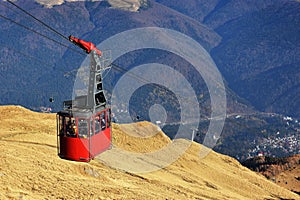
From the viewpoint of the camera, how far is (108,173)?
172 ft

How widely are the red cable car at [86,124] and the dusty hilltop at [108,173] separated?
13.8 ft

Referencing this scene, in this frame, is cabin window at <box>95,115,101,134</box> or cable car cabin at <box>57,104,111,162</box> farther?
cabin window at <box>95,115,101,134</box>

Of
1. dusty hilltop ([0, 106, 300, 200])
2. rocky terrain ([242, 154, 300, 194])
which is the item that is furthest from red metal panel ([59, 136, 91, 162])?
rocky terrain ([242, 154, 300, 194])

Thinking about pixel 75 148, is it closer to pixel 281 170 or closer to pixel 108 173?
pixel 108 173

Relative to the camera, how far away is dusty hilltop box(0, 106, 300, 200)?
42.3 metres

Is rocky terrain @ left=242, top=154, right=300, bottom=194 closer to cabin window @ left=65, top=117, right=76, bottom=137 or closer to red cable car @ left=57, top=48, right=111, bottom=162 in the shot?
red cable car @ left=57, top=48, right=111, bottom=162

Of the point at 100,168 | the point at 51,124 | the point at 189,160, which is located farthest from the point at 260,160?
the point at 100,168

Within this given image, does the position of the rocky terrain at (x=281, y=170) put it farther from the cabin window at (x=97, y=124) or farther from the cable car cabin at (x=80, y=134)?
the cable car cabin at (x=80, y=134)

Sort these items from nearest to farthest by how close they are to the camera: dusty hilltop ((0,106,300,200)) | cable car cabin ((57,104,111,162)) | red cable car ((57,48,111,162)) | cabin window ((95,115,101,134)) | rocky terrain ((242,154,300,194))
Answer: cable car cabin ((57,104,111,162)), red cable car ((57,48,111,162)), cabin window ((95,115,101,134)), dusty hilltop ((0,106,300,200)), rocky terrain ((242,154,300,194))

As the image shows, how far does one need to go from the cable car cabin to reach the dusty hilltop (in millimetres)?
3945

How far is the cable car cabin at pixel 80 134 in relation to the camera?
132 feet

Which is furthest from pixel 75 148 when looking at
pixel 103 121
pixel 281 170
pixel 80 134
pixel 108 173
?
pixel 281 170

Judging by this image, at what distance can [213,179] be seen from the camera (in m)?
70.4

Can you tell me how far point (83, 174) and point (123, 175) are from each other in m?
5.96
